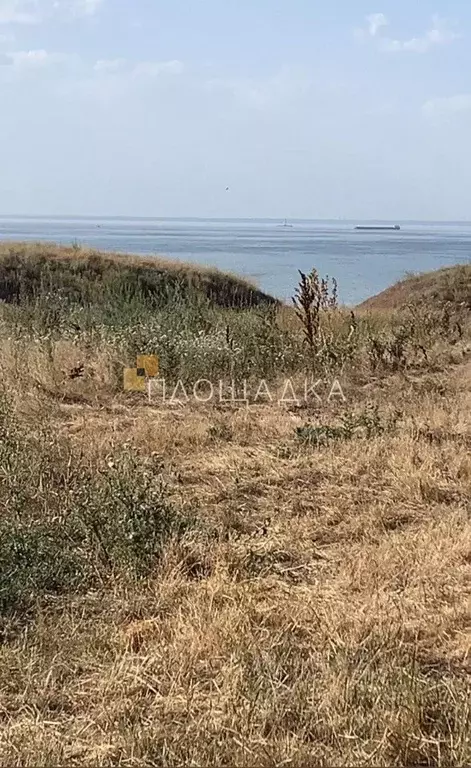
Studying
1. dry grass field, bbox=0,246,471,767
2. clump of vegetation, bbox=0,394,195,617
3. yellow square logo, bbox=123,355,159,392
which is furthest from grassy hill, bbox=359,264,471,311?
clump of vegetation, bbox=0,394,195,617

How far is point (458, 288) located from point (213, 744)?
18.7 m

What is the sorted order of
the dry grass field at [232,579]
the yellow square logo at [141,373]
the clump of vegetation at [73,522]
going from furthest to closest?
the yellow square logo at [141,373]
the clump of vegetation at [73,522]
the dry grass field at [232,579]

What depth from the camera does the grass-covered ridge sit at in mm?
21484

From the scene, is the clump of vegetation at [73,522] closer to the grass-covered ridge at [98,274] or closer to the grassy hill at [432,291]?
the grassy hill at [432,291]

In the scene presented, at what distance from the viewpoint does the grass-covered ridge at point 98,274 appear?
21.5 metres

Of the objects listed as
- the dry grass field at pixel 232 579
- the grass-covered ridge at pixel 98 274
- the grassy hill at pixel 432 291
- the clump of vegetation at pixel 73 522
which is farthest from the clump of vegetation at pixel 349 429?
the grass-covered ridge at pixel 98 274

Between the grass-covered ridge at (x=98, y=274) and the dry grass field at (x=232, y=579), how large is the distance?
13.8m

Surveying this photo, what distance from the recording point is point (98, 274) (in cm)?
2280

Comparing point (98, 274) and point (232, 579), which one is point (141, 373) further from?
point (98, 274)

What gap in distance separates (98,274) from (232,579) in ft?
65.1

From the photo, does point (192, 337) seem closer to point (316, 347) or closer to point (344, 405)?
point (316, 347)

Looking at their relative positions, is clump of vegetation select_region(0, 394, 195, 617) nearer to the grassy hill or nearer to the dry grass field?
the dry grass field

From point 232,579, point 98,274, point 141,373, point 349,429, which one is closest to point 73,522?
point 232,579

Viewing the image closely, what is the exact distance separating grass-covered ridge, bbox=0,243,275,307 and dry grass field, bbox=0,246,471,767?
1378 centimetres
